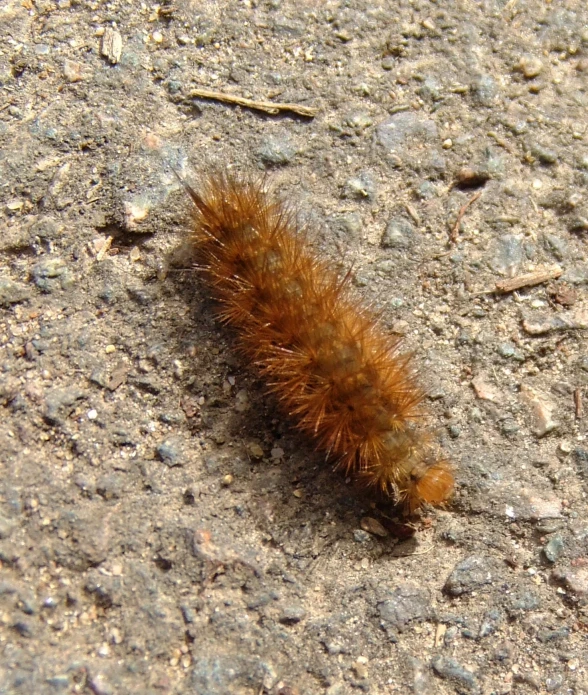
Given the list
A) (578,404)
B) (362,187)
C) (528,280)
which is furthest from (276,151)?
(578,404)

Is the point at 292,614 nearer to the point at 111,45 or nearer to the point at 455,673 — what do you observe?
the point at 455,673

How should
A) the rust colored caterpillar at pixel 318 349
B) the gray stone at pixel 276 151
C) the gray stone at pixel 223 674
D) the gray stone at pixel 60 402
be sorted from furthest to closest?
the gray stone at pixel 276 151 → the gray stone at pixel 60 402 → the rust colored caterpillar at pixel 318 349 → the gray stone at pixel 223 674

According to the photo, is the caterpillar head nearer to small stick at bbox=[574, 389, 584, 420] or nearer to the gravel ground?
the gravel ground

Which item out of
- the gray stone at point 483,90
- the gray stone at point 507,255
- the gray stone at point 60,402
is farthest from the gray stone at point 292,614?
the gray stone at point 483,90

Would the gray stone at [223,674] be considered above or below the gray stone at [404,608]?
below

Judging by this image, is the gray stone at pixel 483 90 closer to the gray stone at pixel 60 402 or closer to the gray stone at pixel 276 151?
the gray stone at pixel 276 151

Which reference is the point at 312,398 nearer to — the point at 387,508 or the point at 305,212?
the point at 387,508
